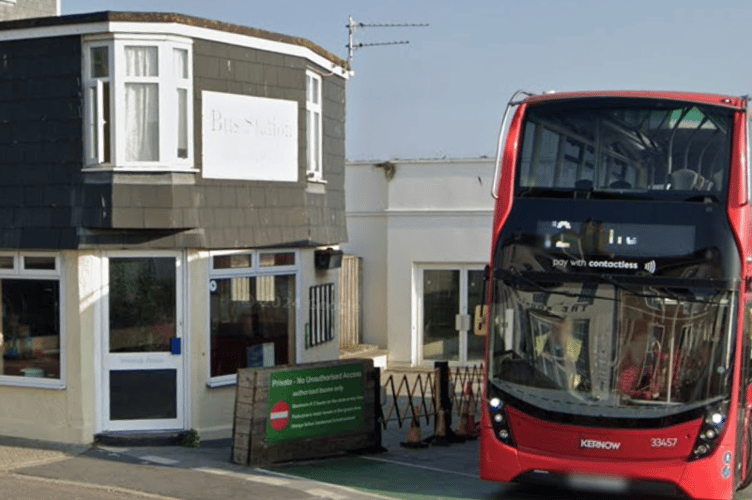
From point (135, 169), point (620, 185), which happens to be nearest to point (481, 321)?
point (620, 185)

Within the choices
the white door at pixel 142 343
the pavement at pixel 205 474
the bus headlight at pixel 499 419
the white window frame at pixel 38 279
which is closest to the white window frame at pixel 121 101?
the white door at pixel 142 343

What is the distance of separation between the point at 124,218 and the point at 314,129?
4.10 meters

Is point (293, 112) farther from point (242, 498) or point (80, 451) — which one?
point (242, 498)

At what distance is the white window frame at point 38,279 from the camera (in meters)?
15.6

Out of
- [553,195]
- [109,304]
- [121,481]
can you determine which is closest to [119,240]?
[109,304]

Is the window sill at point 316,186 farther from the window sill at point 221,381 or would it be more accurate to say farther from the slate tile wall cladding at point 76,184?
the window sill at point 221,381

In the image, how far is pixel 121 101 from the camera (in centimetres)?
1544

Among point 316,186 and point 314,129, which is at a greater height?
point 314,129

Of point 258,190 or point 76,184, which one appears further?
point 258,190

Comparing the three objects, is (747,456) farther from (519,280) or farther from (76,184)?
(76,184)

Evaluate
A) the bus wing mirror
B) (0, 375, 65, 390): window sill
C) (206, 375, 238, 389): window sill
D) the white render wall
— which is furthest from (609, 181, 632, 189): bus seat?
the white render wall

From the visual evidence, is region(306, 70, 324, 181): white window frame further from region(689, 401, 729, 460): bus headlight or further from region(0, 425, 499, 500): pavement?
region(689, 401, 729, 460): bus headlight

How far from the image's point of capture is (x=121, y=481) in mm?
13008

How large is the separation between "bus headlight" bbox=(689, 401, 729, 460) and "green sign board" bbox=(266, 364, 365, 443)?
5.32m
